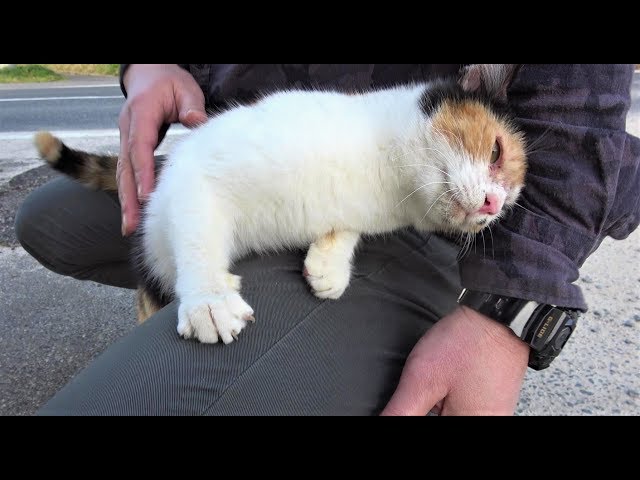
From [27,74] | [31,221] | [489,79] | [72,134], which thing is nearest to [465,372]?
[489,79]

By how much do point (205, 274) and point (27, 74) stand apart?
1159cm

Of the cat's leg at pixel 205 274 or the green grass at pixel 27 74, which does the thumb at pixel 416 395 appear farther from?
the green grass at pixel 27 74

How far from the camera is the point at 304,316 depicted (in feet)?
3.85

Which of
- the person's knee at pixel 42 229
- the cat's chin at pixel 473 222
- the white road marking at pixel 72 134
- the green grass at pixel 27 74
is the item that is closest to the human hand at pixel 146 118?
the person's knee at pixel 42 229

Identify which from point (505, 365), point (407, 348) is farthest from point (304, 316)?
point (505, 365)

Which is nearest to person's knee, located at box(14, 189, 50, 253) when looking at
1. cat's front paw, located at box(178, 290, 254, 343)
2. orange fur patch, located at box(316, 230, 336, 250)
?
cat's front paw, located at box(178, 290, 254, 343)

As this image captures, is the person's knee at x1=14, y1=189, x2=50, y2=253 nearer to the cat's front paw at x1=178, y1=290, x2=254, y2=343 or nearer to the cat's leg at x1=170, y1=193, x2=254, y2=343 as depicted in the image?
the cat's leg at x1=170, y1=193, x2=254, y2=343

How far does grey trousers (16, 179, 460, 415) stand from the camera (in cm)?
104

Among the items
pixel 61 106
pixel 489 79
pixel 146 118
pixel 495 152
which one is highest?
pixel 489 79

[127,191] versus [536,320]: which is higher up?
[536,320]

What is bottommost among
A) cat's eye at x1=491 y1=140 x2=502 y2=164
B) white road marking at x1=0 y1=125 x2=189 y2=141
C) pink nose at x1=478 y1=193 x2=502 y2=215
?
white road marking at x1=0 y1=125 x2=189 y2=141

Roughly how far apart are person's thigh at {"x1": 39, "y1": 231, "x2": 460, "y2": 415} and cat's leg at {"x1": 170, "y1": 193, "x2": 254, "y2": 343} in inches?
1.3

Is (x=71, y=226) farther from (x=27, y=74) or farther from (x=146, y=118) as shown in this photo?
(x=27, y=74)

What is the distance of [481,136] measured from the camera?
1350 millimetres
